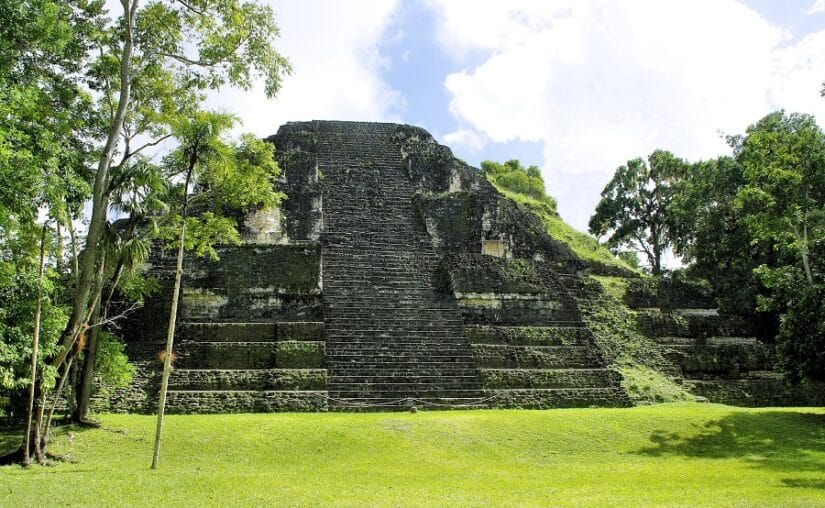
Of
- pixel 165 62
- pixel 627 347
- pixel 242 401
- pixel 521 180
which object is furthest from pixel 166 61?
pixel 521 180

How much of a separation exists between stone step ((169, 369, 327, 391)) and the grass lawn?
1068mm

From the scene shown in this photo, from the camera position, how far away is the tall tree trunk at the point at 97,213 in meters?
10.0

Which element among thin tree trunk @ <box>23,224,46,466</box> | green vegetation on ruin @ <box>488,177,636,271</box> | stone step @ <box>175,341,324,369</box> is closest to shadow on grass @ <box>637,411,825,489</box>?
stone step @ <box>175,341,324,369</box>

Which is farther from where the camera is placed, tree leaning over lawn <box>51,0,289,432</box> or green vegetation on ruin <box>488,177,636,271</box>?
green vegetation on ruin <box>488,177,636,271</box>

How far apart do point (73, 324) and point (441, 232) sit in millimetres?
11352

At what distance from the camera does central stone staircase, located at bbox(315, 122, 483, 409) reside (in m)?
13.5

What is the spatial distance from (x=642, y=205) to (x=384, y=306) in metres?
20.4

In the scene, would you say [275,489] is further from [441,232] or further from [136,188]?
[441,232]

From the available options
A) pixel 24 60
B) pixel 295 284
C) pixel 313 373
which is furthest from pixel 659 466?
pixel 24 60

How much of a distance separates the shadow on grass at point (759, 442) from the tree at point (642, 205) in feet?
63.8

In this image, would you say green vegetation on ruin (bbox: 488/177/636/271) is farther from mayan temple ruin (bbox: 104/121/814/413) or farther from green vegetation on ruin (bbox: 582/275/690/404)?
green vegetation on ruin (bbox: 582/275/690/404)

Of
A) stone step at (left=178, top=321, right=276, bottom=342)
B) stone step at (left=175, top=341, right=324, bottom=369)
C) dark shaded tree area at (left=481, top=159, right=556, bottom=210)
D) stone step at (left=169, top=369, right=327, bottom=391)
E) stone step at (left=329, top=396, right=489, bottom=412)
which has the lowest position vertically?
stone step at (left=329, top=396, right=489, bottom=412)

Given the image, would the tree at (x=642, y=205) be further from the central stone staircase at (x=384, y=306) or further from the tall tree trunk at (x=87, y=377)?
the tall tree trunk at (x=87, y=377)

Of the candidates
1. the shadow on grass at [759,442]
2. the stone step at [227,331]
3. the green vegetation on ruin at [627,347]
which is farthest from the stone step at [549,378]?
the stone step at [227,331]
